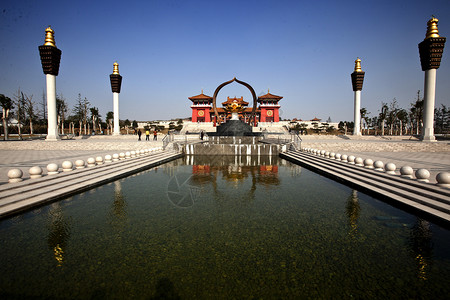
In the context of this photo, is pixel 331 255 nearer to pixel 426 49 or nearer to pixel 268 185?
pixel 268 185

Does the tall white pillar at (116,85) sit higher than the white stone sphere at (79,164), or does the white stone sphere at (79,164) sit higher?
the tall white pillar at (116,85)

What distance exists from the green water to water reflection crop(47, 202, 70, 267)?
0.05ft

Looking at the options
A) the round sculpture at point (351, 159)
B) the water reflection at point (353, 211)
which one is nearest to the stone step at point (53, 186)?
the water reflection at point (353, 211)

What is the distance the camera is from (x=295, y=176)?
8469mm

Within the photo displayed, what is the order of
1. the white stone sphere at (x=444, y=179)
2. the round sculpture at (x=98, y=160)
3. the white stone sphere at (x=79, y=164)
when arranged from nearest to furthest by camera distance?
1. the white stone sphere at (x=444, y=179)
2. the white stone sphere at (x=79, y=164)
3. the round sculpture at (x=98, y=160)

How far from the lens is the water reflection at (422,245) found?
2.71m

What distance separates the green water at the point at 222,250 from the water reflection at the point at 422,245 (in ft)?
0.04

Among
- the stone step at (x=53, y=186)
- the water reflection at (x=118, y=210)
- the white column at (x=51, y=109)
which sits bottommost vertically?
the water reflection at (x=118, y=210)

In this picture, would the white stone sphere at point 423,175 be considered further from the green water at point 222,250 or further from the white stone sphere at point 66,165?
the white stone sphere at point 66,165

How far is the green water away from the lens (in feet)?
7.77

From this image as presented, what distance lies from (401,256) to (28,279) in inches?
176

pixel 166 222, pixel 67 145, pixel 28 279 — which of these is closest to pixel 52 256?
pixel 28 279

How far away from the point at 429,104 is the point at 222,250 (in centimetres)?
2761

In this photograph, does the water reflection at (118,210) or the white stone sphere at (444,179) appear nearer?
the water reflection at (118,210)
